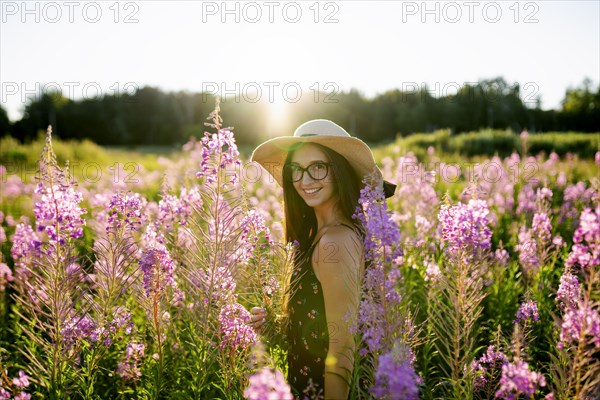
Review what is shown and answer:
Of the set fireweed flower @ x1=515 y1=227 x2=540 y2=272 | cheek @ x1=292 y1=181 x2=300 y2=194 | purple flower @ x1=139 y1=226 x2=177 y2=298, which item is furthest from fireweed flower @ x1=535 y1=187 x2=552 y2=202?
purple flower @ x1=139 y1=226 x2=177 y2=298

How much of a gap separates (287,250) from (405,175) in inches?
222

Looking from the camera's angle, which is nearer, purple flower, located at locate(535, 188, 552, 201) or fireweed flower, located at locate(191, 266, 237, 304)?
fireweed flower, located at locate(191, 266, 237, 304)

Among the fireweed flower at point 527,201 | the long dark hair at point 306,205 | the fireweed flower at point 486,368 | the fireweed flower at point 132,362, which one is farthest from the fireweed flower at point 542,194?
the fireweed flower at point 132,362

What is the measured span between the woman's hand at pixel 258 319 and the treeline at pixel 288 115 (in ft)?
143

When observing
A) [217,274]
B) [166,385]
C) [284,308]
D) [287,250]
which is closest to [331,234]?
[287,250]

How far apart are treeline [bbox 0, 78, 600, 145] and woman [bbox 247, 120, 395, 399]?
4290 cm

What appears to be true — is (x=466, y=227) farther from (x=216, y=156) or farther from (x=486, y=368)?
(x=216, y=156)

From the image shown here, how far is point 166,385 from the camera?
3.34 meters

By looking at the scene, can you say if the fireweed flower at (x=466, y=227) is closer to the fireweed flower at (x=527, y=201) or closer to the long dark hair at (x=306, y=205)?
the long dark hair at (x=306, y=205)

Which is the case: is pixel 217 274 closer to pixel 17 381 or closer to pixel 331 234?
pixel 331 234

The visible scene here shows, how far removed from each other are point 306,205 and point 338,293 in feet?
3.06

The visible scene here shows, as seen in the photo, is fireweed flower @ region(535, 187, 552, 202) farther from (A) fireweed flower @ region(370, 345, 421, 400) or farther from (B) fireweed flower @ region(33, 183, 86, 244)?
(B) fireweed flower @ region(33, 183, 86, 244)

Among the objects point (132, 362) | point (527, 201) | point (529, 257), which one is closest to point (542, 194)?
point (529, 257)

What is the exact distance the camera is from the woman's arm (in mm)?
2746
